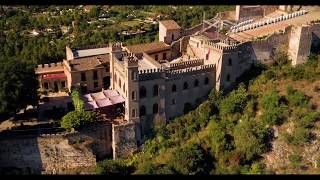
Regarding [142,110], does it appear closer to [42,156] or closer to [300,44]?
[42,156]

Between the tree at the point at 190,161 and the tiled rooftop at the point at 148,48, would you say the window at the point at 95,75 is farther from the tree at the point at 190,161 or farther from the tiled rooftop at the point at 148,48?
the tree at the point at 190,161

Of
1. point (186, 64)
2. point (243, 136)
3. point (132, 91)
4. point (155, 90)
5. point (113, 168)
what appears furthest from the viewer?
point (186, 64)

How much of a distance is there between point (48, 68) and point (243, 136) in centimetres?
1411

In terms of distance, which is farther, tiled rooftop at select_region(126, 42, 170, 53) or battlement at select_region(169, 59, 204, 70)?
tiled rooftop at select_region(126, 42, 170, 53)

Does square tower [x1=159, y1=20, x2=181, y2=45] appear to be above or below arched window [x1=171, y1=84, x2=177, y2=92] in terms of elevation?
above

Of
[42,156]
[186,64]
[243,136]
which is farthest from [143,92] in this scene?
[42,156]

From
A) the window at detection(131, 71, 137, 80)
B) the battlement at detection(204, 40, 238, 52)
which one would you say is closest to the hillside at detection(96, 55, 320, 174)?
the battlement at detection(204, 40, 238, 52)

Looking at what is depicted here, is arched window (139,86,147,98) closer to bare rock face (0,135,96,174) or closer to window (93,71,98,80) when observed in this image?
bare rock face (0,135,96,174)

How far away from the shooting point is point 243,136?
2459 cm

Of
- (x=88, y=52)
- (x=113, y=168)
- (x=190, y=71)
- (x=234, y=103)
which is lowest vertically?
(x=113, y=168)

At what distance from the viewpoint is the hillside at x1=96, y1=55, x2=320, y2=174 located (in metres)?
23.8

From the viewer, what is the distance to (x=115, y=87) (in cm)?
2702

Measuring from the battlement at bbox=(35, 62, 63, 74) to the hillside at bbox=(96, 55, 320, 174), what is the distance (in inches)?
332

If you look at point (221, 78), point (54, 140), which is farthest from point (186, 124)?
point (54, 140)
